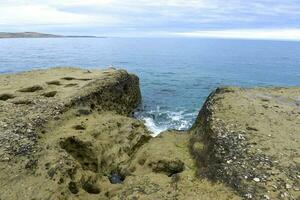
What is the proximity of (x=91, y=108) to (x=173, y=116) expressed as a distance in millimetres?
11480

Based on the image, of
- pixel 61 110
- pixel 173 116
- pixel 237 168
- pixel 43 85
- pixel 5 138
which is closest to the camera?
pixel 237 168

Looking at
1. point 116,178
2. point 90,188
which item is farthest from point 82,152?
point 90,188

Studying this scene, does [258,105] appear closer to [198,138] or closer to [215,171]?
[198,138]

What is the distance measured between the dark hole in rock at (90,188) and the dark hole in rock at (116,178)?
4.02 feet

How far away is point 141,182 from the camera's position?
55.6 ft

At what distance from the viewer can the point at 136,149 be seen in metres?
22.6

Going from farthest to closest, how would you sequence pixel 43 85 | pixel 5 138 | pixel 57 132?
pixel 43 85 < pixel 57 132 < pixel 5 138

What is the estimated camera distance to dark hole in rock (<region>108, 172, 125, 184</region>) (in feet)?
64.3

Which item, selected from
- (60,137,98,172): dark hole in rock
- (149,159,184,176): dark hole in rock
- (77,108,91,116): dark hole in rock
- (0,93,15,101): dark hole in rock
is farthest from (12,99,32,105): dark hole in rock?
(149,159,184,176): dark hole in rock

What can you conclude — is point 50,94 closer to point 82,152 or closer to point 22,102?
point 22,102

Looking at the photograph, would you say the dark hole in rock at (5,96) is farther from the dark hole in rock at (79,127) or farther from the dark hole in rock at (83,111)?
the dark hole in rock at (79,127)

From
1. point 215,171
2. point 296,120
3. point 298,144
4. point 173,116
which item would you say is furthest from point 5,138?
point 173,116

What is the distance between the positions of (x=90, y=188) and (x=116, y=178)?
1928 millimetres

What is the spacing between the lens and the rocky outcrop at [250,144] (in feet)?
51.6
